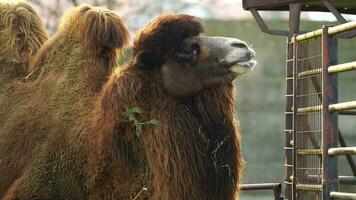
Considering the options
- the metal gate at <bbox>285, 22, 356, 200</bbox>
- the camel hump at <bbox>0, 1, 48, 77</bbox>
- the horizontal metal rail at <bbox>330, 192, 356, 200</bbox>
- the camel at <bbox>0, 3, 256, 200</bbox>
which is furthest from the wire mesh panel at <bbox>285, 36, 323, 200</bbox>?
the camel hump at <bbox>0, 1, 48, 77</bbox>

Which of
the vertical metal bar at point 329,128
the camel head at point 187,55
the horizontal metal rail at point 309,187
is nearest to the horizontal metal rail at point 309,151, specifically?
the horizontal metal rail at point 309,187

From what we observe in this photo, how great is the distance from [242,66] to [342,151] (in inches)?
30.4

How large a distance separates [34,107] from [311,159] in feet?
6.22

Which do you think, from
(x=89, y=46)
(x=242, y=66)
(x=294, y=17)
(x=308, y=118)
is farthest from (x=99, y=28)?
(x=294, y=17)

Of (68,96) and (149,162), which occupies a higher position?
(68,96)

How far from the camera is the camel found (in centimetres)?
478

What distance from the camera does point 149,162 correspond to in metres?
4.80

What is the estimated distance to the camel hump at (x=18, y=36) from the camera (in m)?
5.98

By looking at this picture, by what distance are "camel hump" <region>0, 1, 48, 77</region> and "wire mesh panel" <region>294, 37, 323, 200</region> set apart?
186 centimetres

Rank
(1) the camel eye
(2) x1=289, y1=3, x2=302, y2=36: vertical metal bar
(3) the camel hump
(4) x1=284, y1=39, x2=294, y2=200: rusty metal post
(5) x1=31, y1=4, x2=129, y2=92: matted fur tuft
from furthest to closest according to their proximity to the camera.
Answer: (2) x1=289, y1=3, x2=302, y2=36: vertical metal bar, (4) x1=284, y1=39, x2=294, y2=200: rusty metal post, (3) the camel hump, (5) x1=31, y1=4, x2=129, y2=92: matted fur tuft, (1) the camel eye

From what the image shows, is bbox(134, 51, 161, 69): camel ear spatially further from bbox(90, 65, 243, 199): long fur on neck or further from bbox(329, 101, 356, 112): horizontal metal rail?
bbox(329, 101, 356, 112): horizontal metal rail

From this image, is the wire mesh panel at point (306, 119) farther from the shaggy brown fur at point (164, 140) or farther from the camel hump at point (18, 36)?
the camel hump at point (18, 36)

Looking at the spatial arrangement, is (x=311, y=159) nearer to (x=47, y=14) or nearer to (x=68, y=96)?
(x=68, y=96)

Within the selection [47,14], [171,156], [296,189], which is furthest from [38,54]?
[47,14]
